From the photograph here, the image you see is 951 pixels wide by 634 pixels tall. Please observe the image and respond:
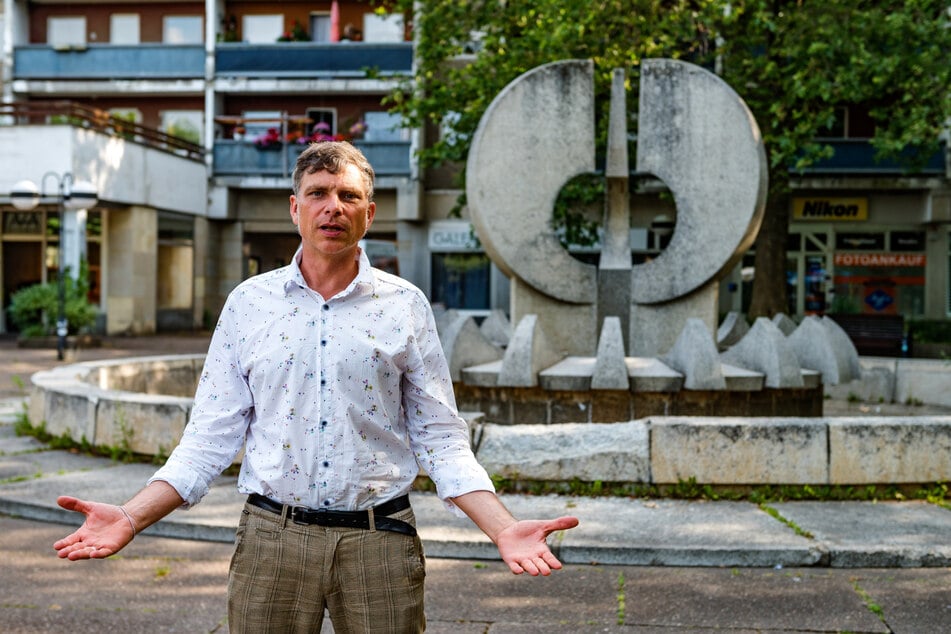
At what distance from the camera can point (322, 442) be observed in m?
2.51

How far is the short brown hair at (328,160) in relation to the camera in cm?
257

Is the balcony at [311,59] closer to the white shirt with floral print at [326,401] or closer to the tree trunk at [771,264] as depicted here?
the tree trunk at [771,264]

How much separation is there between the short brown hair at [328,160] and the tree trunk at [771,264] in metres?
15.1

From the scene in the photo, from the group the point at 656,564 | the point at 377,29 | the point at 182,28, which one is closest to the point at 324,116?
the point at 377,29

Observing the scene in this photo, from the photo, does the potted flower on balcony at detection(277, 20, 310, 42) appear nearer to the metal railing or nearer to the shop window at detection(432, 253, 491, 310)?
the metal railing

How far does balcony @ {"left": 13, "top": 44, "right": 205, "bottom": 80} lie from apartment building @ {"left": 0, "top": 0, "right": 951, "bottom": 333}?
0.13 ft

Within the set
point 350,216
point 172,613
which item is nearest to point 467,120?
point 172,613

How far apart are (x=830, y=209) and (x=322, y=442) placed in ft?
89.0

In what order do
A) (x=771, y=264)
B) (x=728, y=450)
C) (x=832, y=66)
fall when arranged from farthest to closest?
(x=771, y=264) → (x=832, y=66) → (x=728, y=450)

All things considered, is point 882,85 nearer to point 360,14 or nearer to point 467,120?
point 467,120

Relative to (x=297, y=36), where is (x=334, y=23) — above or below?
above

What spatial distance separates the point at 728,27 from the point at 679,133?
8.57 metres

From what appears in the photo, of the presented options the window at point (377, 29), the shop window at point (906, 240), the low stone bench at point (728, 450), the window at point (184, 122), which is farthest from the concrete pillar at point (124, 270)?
the low stone bench at point (728, 450)

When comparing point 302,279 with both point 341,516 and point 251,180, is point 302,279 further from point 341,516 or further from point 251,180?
point 251,180
